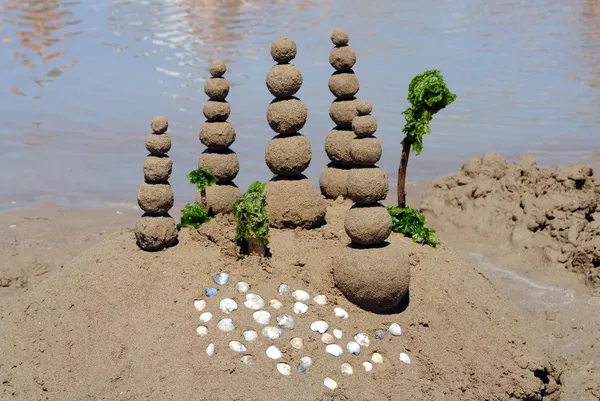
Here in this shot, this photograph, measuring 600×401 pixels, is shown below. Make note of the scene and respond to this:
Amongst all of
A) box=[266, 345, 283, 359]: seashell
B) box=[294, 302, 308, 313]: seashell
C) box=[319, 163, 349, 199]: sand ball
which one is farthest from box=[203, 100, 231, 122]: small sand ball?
box=[266, 345, 283, 359]: seashell

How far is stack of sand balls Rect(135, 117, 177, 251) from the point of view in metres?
9.48

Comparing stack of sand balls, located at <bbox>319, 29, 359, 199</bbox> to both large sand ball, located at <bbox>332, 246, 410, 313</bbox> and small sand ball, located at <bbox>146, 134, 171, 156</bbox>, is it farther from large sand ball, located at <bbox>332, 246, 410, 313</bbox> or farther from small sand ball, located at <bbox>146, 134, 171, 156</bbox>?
small sand ball, located at <bbox>146, 134, 171, 156</bbox>

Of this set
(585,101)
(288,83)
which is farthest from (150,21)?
(288,83)

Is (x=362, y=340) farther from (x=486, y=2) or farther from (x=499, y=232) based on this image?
(x=486, y=2)

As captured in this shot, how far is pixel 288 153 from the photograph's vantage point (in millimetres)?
9602

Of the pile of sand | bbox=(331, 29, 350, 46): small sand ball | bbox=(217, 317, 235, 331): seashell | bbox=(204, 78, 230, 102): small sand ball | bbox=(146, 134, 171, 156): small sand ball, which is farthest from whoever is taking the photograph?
bbox=(331, 29, 350, 46): small sand ball

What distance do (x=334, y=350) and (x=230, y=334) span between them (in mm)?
1073

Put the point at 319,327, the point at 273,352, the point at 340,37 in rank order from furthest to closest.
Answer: the point at 340,37 → the point at 319,327 → the point at 273,352

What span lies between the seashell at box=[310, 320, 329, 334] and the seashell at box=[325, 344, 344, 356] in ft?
0.68

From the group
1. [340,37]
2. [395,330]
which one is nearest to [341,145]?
[340,37]

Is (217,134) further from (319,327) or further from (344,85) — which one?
(319,327)

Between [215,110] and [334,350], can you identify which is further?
[215,110]

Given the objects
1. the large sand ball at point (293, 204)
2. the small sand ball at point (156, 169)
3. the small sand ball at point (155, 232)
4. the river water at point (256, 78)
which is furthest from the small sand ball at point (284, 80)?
the river water at point (256, 78)

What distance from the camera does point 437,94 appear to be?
10.1 m
